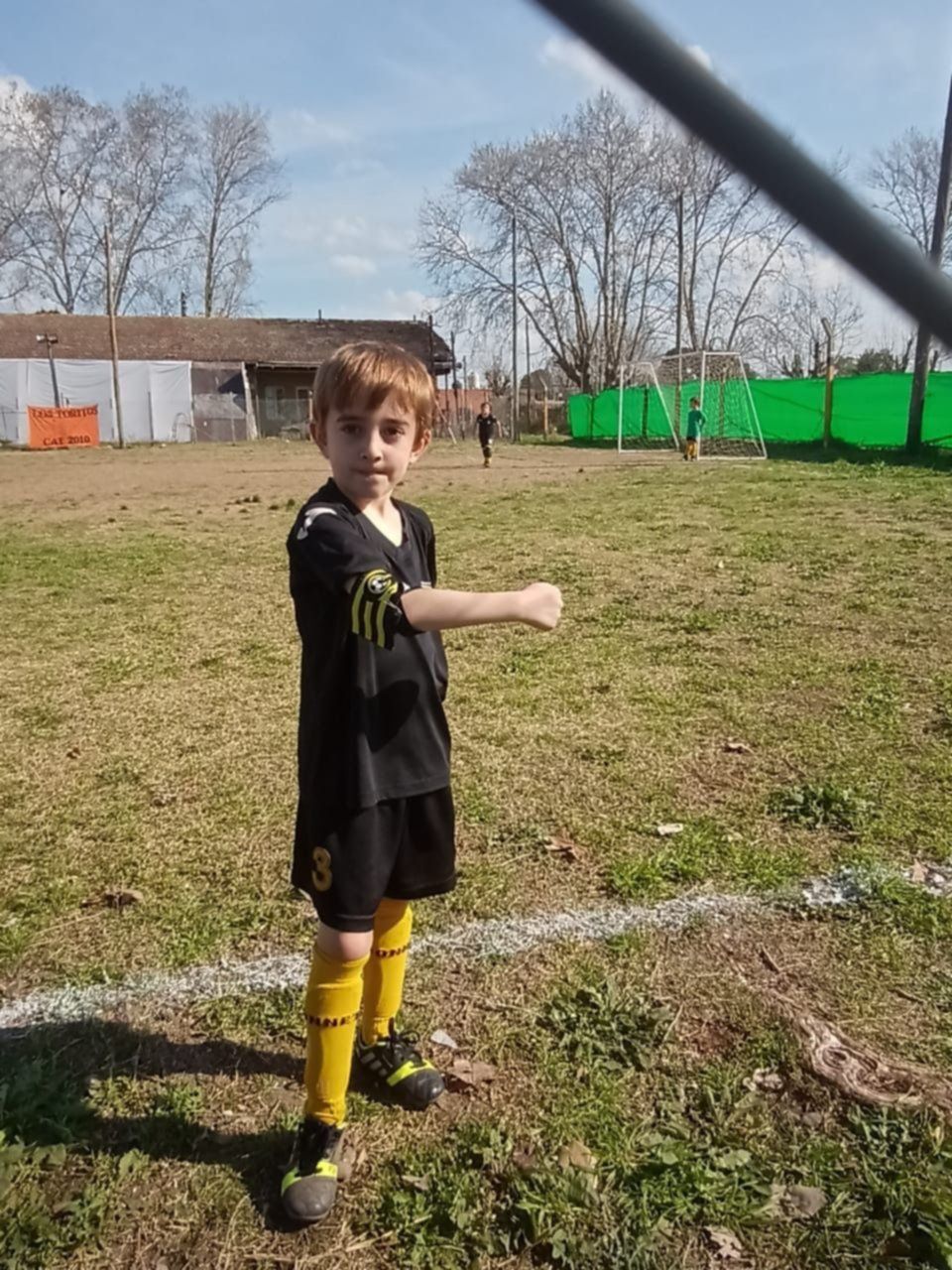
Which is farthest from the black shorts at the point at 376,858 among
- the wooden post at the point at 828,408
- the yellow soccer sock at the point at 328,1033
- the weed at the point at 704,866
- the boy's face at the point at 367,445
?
the wooden post at the point at 828,408

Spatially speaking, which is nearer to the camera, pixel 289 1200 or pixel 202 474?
pixel 289 1200

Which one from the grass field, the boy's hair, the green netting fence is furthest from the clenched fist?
the green netting fence

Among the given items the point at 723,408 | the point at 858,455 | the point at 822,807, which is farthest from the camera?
the point at 723,408

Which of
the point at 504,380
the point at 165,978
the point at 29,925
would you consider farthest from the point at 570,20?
the point at 504,380

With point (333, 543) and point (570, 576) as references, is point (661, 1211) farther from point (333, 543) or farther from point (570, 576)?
point (570, 576)

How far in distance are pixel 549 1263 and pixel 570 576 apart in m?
6.44

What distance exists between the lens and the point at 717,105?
0.59m

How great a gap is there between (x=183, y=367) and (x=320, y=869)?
44.3m

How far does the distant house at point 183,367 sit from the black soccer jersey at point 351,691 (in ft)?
116

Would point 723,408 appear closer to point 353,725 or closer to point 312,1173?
point 353,725

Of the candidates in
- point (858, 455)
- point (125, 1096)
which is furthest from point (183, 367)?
point (125, 1096)

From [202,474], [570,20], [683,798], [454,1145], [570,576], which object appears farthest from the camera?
[202,474]

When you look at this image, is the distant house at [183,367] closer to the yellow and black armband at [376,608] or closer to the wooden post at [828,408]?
the wooden post at [828,408]

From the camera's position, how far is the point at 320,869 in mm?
2059
